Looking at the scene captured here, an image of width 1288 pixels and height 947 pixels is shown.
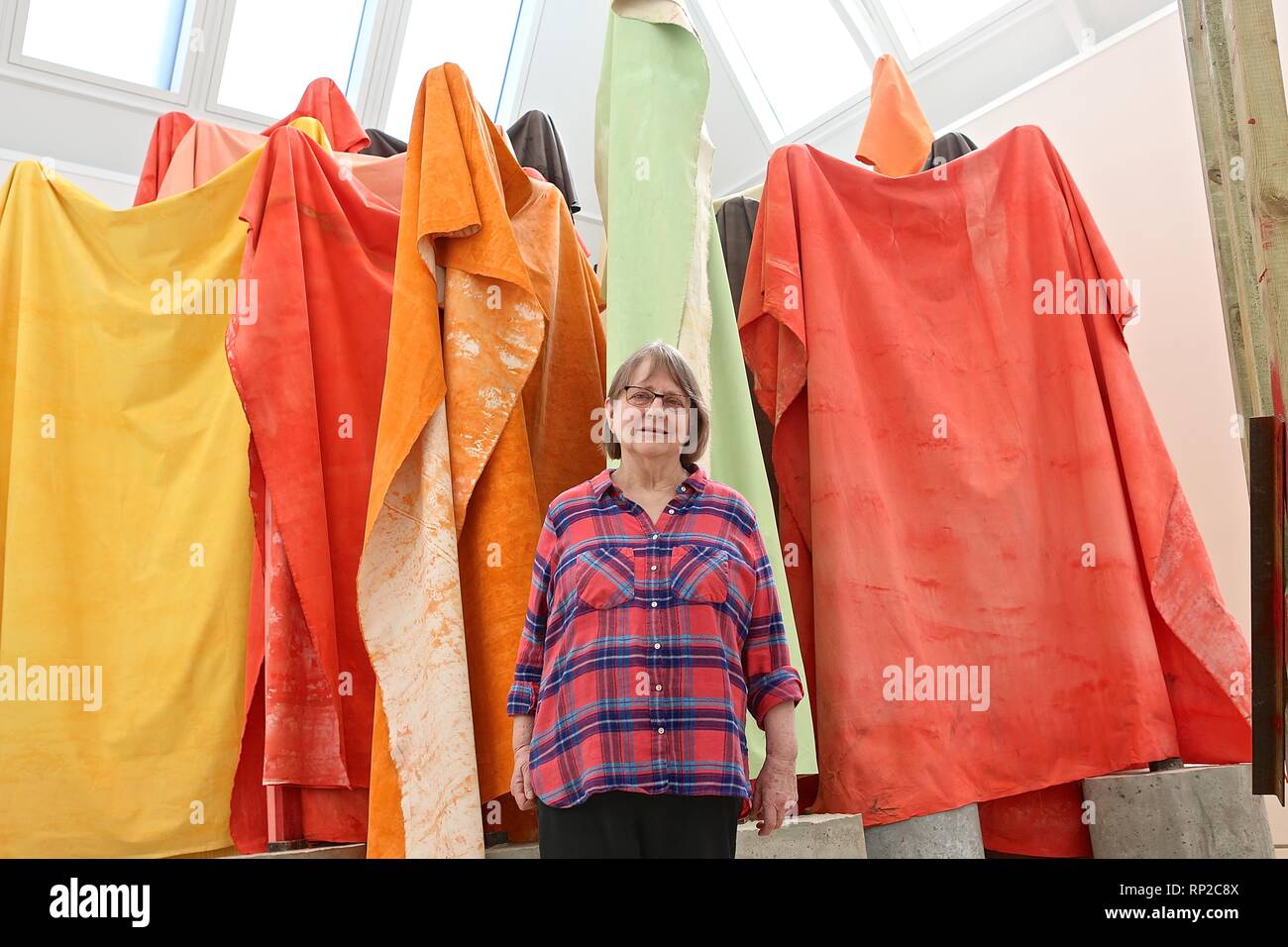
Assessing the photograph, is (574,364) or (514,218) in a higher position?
(514,218)

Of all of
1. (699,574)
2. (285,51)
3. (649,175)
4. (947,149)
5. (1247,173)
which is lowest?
(699,574)

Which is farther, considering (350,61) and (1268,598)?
(350,61)

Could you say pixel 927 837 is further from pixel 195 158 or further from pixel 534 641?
pixel 195 158

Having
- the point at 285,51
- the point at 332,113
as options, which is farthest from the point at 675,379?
the point at 285,51

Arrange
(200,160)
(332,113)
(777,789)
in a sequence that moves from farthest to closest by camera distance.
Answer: (332,113)
(200,160)
(777,789)

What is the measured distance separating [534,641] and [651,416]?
1.24 ft

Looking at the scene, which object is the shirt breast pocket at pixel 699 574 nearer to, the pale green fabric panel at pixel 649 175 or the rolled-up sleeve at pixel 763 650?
the rolled-up sleeve at pixel 763 650

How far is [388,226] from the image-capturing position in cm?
266

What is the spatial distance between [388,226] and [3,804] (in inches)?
56.6

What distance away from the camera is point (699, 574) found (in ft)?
5.50

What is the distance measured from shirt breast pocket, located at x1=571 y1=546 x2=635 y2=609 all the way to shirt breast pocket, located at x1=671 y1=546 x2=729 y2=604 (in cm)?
6

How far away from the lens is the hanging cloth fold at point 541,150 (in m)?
3.61
